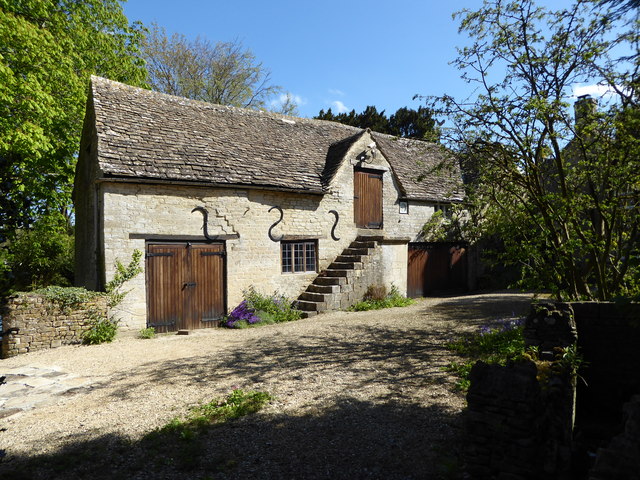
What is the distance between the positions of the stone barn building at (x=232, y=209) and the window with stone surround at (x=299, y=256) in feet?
0.13

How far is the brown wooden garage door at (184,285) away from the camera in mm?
10148

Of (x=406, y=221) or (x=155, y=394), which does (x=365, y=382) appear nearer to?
(x=155, y=394)

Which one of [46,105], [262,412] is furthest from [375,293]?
[46,105]

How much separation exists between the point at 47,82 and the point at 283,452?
1439 cm

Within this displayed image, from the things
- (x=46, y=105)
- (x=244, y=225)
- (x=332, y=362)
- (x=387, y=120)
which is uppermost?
(x=387, y=120)

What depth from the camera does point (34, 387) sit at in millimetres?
6020

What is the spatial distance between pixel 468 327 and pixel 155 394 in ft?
21.2

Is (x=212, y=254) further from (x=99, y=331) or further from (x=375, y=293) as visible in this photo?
(x=375, y=293)

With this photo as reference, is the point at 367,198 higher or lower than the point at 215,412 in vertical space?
higher

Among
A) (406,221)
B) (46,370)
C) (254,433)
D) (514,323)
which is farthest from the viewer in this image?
(406,221)

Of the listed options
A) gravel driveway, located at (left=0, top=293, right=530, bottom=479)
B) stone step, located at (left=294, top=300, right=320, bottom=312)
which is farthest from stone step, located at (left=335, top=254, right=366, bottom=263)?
gravel driveway, located at (left=0, top=293, right=530, bottom=479)

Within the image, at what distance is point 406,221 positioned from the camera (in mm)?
15602

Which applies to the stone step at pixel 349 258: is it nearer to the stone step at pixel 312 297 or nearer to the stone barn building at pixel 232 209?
the stone barn building at pixel 232 209

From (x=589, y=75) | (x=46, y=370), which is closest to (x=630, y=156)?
(x=589, y=75)
